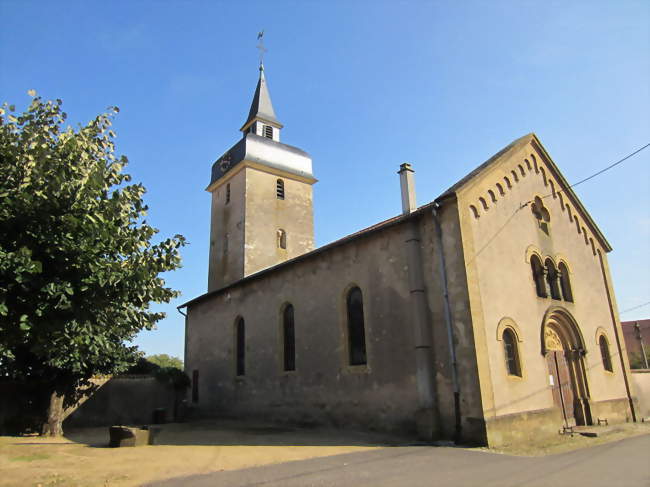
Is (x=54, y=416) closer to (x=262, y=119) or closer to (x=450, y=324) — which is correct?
(x=450, y=324)

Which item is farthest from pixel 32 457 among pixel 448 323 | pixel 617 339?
pixel 617 339

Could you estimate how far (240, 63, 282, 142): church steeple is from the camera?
29766mm

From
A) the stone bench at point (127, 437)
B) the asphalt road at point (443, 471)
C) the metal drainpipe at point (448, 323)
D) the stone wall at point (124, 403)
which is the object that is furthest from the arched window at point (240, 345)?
the asphalt road at point (443, 471)

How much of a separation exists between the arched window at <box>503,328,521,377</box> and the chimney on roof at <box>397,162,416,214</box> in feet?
15.6

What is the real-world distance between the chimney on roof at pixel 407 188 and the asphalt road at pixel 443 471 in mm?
7484

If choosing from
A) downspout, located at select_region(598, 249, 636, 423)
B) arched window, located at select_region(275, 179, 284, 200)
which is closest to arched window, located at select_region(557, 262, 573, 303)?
downspout, located at select_region(598, 249, 636, 423)

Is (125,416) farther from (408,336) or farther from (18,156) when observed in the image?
(18,156)

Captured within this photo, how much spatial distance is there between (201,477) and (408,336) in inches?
268

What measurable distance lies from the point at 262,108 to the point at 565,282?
2115 cm

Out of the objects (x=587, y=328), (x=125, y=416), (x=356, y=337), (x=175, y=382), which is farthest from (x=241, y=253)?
(x=587, y=328)

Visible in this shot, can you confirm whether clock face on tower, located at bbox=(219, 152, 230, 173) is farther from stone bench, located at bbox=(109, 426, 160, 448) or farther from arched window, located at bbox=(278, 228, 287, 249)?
stone bench, located at bbox=(109, 426, 160, 448)

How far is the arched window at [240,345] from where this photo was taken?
20.4 m

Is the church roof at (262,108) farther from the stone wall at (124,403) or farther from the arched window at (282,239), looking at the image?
the stone wall at (124,403)

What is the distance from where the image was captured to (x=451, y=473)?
807cm
